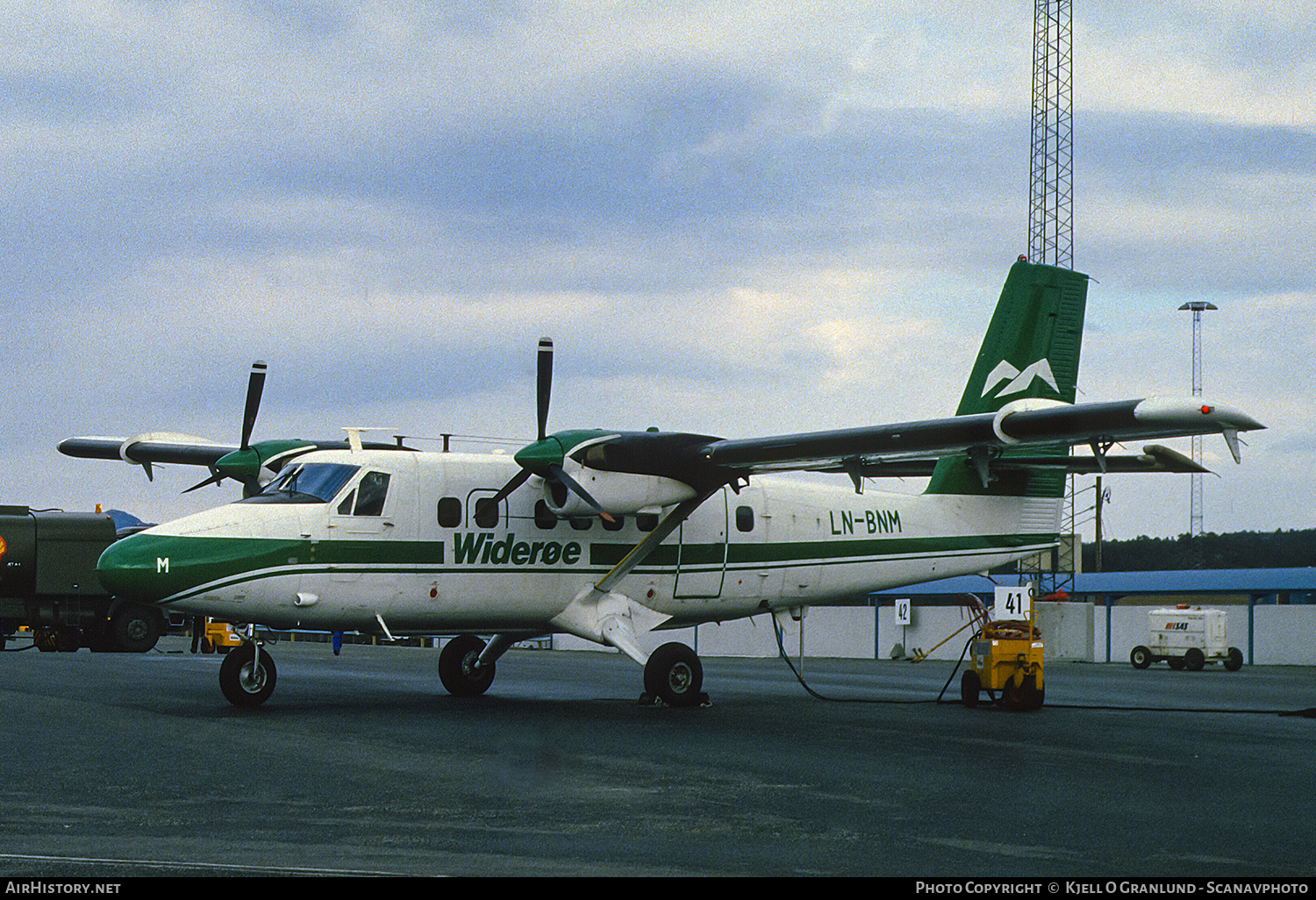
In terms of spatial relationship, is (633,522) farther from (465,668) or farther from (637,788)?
(637,788)

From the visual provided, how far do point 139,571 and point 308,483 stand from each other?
2733mm

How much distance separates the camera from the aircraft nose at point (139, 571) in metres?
16.8

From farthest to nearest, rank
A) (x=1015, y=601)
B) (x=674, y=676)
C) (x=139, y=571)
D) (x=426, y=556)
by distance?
(x=1015, y=601) → (x=674, y=676) → (x=426, y=556) → (x=139, y=571)

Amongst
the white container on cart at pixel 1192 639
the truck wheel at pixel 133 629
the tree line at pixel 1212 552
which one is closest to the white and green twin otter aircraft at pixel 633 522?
the truck wheel at pixel 133 629

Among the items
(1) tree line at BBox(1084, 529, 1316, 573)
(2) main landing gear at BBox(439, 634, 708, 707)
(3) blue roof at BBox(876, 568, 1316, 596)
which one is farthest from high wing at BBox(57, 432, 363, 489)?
(1) tree line at BBox(1084, 529, 1316, 573)

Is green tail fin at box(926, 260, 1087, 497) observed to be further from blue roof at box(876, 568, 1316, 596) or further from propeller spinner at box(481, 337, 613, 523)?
blue roof at box(876, 568, 1316, 596)

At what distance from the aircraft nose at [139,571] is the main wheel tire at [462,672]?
5.85 meters

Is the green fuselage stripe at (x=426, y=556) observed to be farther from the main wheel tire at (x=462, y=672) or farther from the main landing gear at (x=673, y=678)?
the main wheel tire at (x=462, y=672)

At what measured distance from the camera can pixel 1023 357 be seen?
918 inches

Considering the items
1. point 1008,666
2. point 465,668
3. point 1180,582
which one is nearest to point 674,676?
point 465,668

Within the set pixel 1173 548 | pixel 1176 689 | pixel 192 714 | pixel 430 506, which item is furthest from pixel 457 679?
pixel 1173 548
